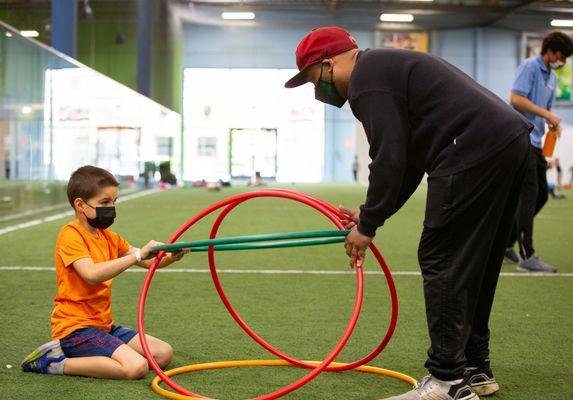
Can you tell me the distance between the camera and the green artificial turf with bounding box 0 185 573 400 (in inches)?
155

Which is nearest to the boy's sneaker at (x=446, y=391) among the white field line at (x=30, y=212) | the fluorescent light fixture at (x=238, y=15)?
the white field line at (x=30, y=212)

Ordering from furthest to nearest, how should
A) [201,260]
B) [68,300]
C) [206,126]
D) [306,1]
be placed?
[206,126] < [306,1] < [201,260] < [68,300]

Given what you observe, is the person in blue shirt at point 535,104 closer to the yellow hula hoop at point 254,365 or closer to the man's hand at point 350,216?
the yellow hula hoop at point 254,365

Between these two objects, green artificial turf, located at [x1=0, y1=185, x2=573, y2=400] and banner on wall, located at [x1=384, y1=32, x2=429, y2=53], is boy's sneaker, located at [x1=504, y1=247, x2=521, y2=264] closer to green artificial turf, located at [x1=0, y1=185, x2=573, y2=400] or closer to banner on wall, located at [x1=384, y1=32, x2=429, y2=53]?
green artificial turf, located at [x1=0, y1=185, x2=573, y2=400]

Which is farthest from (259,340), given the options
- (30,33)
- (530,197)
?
(30,33)

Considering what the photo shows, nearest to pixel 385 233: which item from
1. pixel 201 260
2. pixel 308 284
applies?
pixel 201 260

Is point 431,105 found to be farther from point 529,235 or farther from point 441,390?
point 529,235

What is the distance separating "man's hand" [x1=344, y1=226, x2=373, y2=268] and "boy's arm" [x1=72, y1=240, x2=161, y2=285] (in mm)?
904

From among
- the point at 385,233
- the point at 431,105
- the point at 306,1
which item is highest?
the point at 306,1

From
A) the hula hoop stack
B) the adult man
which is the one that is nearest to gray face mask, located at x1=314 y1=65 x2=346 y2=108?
the adult man

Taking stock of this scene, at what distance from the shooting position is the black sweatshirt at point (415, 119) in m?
3.30

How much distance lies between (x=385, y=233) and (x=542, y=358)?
7536 mm

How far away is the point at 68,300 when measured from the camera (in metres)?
4.05

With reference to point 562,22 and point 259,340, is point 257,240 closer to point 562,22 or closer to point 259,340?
point 259,340
